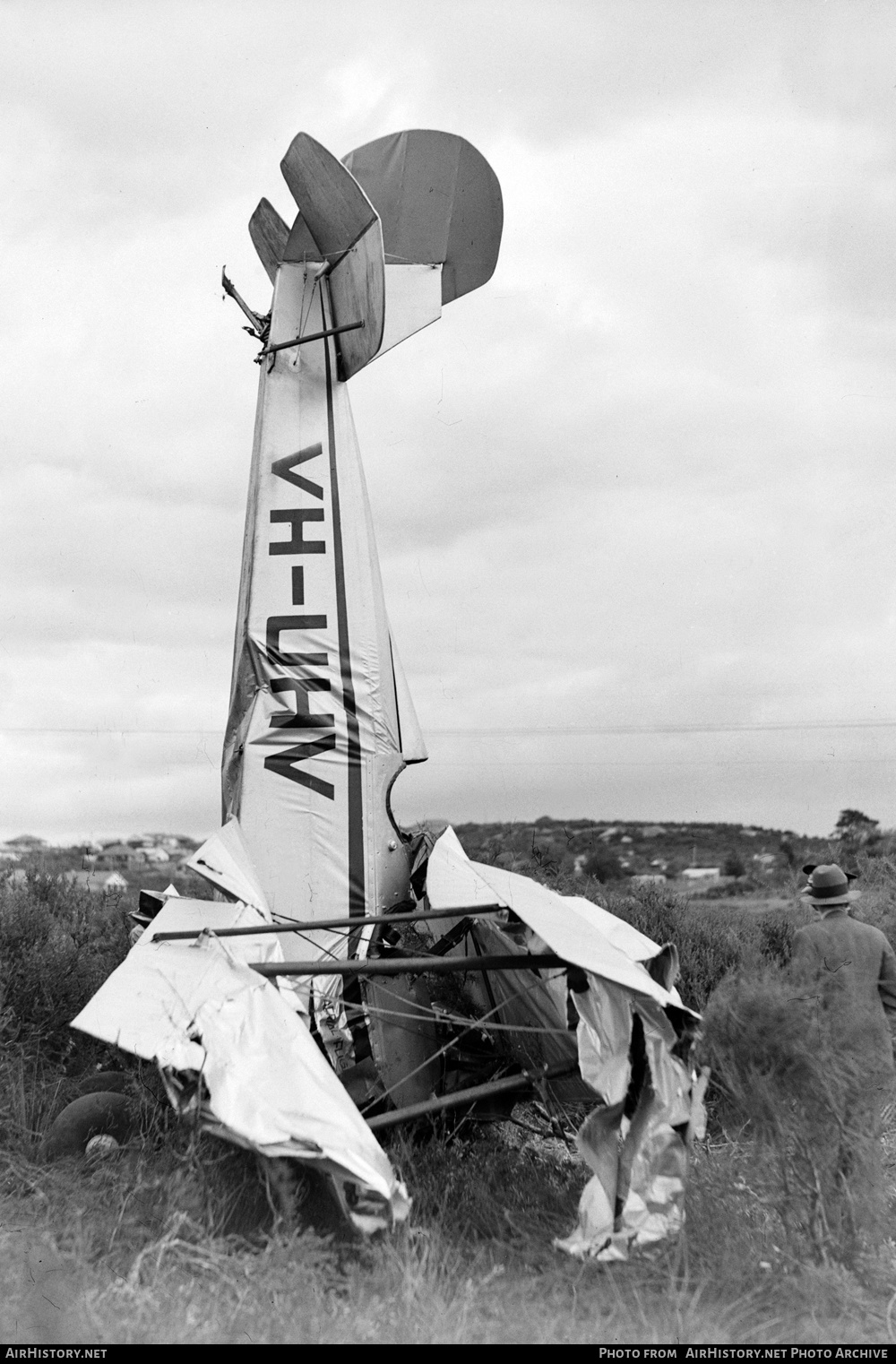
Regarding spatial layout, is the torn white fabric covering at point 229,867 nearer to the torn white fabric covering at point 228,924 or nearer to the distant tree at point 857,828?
the torn white fabric covering at point 228,924

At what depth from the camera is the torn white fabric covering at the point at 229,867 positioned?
6.77 meters

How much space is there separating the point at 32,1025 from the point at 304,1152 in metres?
4.18

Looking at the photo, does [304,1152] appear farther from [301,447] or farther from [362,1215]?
[301,447]

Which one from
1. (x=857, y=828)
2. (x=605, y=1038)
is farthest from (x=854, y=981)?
(x=857, y=828)

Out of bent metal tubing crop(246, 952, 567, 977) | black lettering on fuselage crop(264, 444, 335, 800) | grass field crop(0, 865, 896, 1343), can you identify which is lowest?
grass field crop(0, 865, 896, 1343)

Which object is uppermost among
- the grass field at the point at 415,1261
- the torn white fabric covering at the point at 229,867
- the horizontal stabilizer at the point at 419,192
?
the horizontal stabilizer at the point at 419,192

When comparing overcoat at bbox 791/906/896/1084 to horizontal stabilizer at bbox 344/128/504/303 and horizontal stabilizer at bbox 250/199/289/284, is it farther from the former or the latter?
horizontal stabilizer at bbox 250/199/289/284

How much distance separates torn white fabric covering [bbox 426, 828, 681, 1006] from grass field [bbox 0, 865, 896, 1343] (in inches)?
29.6

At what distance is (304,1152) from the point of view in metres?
4.89

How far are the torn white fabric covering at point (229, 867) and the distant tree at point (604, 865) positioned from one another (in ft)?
41.5

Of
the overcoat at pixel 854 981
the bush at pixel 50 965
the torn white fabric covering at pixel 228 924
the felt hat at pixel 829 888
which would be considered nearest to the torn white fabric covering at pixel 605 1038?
the overcoat at pixel 854 981

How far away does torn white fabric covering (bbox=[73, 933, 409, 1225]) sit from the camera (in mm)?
4938

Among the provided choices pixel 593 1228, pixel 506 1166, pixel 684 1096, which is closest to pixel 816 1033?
pixel 684 1096

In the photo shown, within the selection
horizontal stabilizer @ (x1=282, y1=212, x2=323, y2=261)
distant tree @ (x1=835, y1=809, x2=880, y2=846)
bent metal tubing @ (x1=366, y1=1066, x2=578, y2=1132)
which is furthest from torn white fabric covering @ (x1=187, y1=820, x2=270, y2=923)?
distant tree @ (x1=835, y1=809, x2=880, y2=846)
